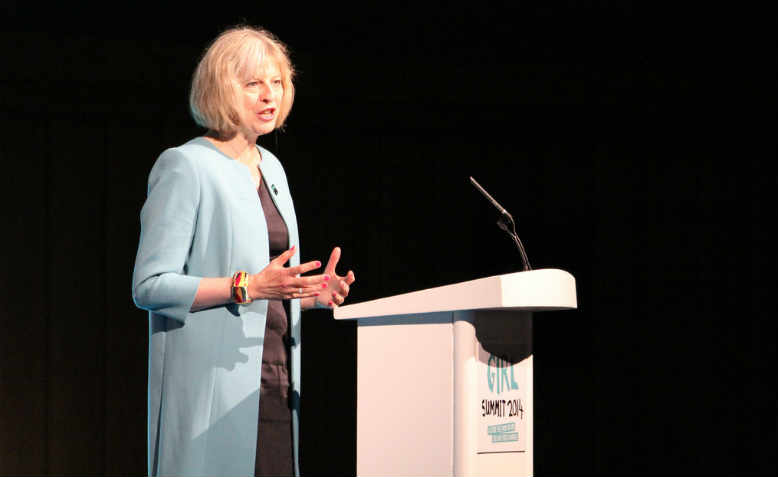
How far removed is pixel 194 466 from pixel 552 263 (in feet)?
8.75

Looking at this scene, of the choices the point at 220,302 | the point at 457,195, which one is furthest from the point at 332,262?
the point at 457,195

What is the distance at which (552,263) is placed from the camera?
394 centimetres

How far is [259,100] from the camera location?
1.71 meters

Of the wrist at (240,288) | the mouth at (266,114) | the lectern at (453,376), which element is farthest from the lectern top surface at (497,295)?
the mouth at (266,114)

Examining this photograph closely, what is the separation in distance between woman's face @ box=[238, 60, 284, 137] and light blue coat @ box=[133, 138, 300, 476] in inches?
5.5

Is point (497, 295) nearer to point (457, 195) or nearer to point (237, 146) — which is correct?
point (237, 146)

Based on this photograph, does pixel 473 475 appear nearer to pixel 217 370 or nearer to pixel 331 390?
pixel 217 370

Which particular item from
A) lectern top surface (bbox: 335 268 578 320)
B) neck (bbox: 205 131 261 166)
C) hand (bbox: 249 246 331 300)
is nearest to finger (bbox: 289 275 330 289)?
hand (bbox: 249 246 331 300)

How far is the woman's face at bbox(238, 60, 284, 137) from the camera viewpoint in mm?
1701

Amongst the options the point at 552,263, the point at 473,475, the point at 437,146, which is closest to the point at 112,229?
the point at 437,146

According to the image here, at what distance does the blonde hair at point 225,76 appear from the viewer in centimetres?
168

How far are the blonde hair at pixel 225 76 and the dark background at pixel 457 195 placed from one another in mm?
1792

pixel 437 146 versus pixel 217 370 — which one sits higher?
pixel 437 146

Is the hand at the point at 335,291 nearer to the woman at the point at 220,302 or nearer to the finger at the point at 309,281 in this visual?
the woman at the point at 220,302
